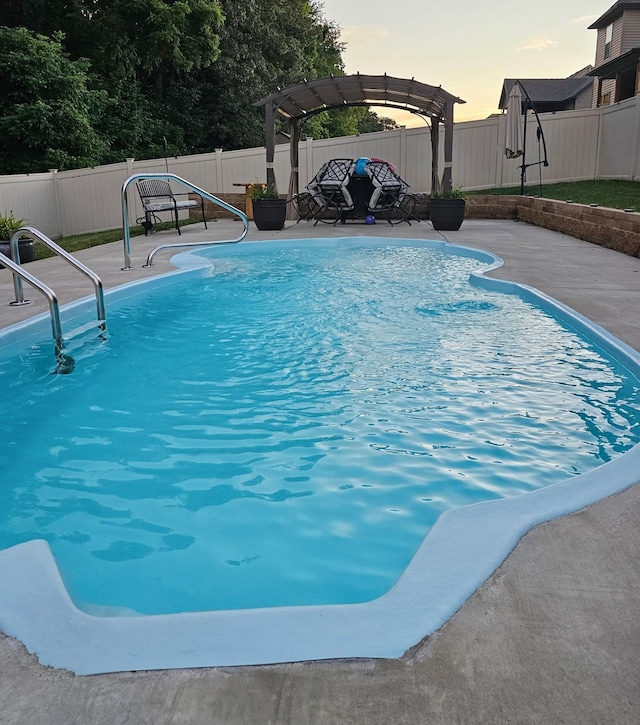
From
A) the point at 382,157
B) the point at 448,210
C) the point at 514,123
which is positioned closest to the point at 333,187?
the point at 448,210

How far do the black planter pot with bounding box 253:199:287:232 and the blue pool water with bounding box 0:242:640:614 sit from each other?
6.02m

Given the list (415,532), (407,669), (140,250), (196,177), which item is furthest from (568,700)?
(196,177)

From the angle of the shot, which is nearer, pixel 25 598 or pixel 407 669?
pixel 407 669

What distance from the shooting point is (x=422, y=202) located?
1378cm

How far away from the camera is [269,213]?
1177 centimetres

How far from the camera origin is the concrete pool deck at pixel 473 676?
1.34 m

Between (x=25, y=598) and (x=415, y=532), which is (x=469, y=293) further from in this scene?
(x=25, y=598)

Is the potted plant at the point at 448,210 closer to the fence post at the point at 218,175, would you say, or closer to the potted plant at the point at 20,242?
the fence post at the point at 218,175

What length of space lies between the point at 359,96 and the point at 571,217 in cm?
514

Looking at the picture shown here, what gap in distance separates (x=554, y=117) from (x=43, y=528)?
15888mm

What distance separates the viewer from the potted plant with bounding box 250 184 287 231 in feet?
38.5

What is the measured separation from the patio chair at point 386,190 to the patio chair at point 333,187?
1.48 feet

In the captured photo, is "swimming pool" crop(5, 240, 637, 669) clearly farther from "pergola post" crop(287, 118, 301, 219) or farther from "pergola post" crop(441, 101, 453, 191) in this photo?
"pergola post" crop(287, 118, 301, 219)

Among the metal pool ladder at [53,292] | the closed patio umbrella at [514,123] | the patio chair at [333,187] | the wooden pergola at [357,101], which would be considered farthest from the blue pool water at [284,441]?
the closed patio umbrella at [514,123]
